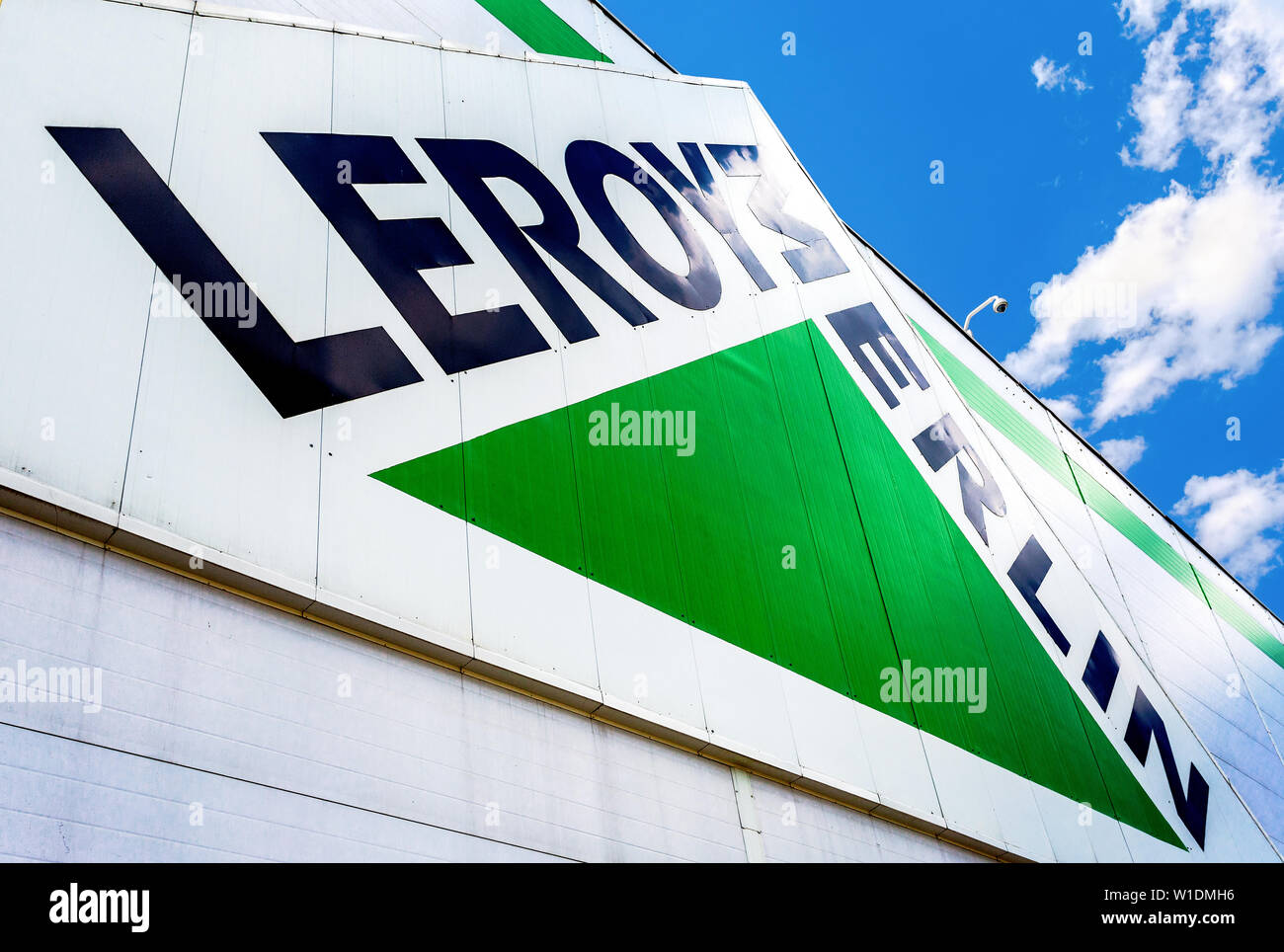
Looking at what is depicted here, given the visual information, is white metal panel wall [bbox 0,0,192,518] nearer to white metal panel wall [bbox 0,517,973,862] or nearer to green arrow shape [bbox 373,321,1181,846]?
white metal panel wall [bbox 0,517,973,862]

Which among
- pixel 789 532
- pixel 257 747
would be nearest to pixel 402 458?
pixel 257 747

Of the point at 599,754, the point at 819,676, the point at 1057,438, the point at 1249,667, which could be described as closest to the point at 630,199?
the point at 819,676

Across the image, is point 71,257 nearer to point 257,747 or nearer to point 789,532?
point 257,747

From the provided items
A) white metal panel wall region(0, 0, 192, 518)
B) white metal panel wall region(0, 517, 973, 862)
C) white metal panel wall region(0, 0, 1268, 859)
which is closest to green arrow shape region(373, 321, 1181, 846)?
white metal panel wall region(0, 0, 1268, 859)

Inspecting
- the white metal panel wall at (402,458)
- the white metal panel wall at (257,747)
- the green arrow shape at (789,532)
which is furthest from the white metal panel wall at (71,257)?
the green arrow shape at (789,532)

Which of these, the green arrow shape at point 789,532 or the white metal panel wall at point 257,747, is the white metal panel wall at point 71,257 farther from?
the green arrow shape at point 789,532

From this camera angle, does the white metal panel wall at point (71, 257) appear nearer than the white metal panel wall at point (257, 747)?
No

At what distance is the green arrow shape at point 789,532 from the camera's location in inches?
274

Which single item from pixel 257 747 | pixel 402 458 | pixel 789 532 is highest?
pixel 789 532

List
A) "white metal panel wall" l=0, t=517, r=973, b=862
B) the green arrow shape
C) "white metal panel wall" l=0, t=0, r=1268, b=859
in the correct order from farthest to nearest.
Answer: the green arrow shape < "white metal panel wall" l=0, t=0, r=1268, b=859 < "white metal panel wall" l=0, t=517, r=973, b=862

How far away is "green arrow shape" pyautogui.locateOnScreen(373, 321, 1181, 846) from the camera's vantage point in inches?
274

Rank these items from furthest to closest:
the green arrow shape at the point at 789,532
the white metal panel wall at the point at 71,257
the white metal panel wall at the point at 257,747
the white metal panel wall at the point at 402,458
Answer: the green arrow shape at the point at 789,532 → the white metal panel wall at the point at 402,458 → the white metal panel wall at the point at 71,257 → the white metal panel wall at the point at 257,747

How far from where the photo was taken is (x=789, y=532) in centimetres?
902

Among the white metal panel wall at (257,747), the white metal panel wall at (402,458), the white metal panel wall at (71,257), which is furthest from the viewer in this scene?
the white metal panel wall at (402,458)
